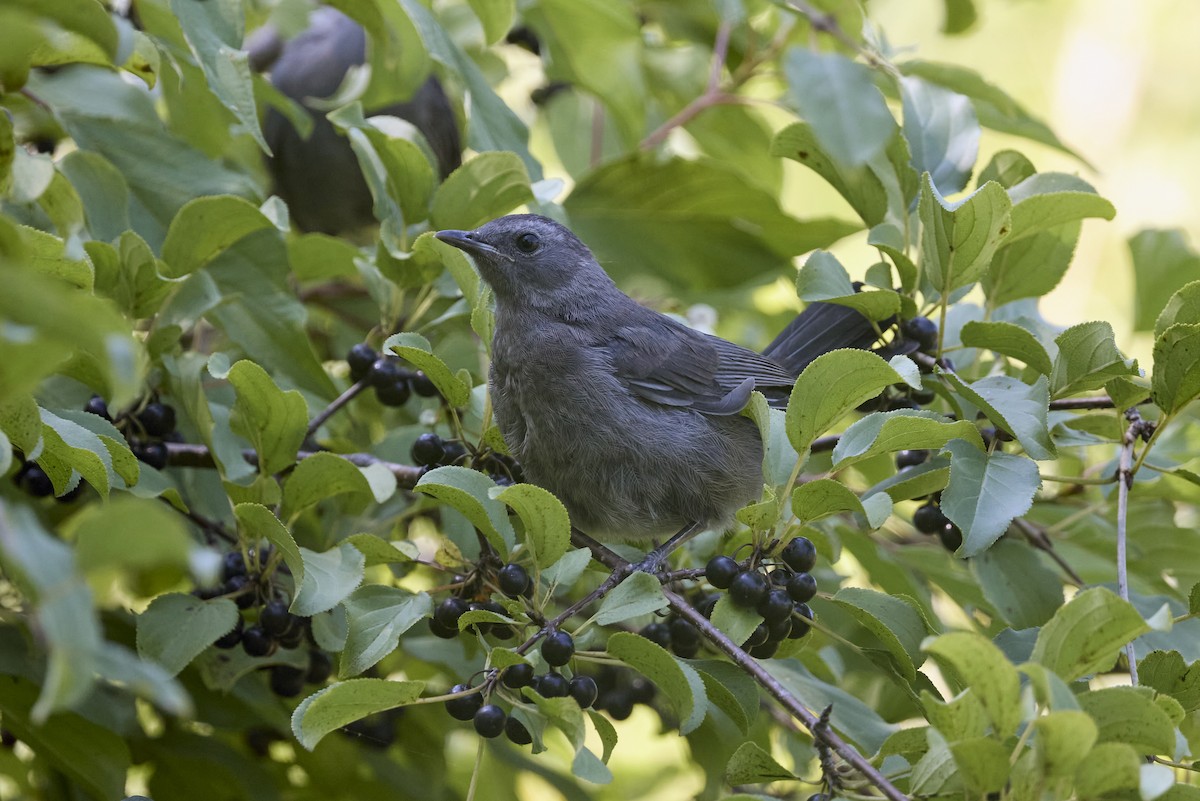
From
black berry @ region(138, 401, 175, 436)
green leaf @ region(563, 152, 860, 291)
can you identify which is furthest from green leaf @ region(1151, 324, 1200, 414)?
black berry @ region(138, 401, 175, 436)

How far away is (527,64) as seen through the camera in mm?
4355

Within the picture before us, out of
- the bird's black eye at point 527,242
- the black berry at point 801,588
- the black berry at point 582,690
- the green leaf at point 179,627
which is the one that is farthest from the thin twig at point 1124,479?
the green leaf at point 179,627

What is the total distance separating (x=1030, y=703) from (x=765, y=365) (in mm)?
1699

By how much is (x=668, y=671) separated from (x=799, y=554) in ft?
1.29

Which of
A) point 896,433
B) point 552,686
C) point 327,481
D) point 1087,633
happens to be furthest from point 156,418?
point 1087,633

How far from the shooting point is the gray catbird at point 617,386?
2.98 m

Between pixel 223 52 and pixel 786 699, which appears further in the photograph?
pixel 223 52

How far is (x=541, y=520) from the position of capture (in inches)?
83.4

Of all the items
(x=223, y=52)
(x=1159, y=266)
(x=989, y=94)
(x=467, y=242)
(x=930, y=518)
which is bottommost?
(x=930, y=518)

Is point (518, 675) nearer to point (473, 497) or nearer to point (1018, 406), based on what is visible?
point (473, 497)

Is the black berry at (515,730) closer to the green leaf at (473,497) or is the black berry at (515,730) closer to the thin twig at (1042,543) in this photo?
the green leaf at (473,497)

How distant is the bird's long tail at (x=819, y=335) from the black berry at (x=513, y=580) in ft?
3.65

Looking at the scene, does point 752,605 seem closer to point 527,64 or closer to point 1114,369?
point 1114,369

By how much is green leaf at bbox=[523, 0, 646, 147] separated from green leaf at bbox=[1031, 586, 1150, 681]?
6.97ft
